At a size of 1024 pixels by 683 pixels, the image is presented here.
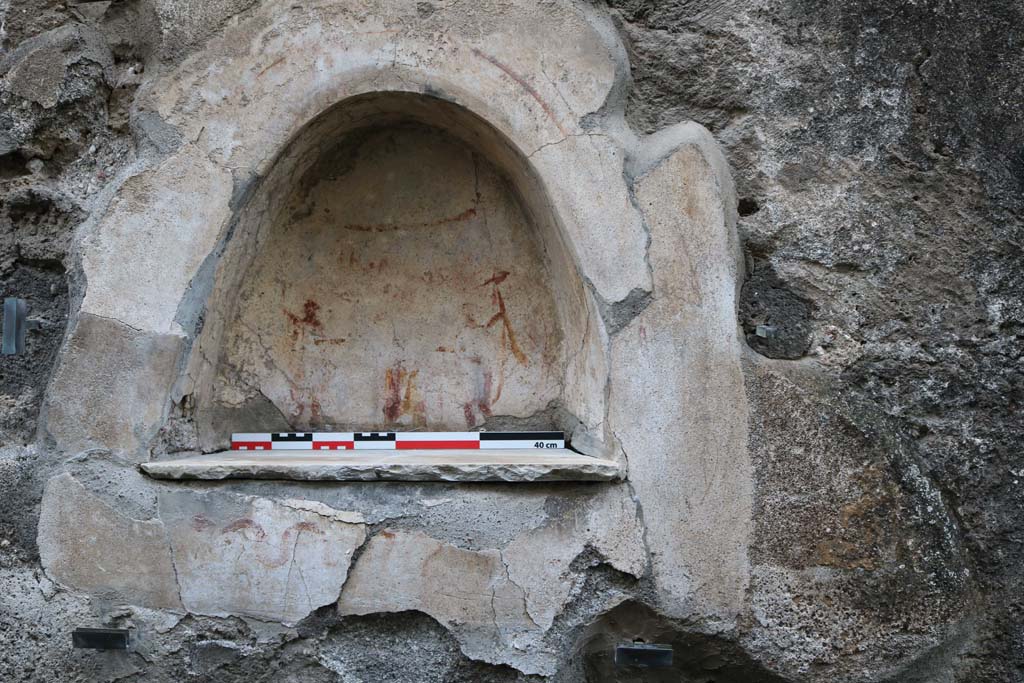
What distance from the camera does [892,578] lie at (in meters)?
2.17

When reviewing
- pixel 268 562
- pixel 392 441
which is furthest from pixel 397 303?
pixel 268 562

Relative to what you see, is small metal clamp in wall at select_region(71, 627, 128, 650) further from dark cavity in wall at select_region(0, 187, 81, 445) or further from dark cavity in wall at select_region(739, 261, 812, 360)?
dark cavity in wall at select_region(739, 261, 812, 360)

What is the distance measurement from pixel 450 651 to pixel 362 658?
0.71 feet

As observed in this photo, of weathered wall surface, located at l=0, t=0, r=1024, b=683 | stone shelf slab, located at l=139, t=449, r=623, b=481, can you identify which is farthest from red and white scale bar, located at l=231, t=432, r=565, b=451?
stone shelf slab, located at l=139, t=449, r=623, b=481

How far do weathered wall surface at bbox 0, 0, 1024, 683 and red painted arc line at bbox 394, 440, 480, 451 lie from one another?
16.2 inches

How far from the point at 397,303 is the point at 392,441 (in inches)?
16.1

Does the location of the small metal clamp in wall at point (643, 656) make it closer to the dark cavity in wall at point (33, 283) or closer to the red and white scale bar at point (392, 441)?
the red and white scale bar at point (392, 441)

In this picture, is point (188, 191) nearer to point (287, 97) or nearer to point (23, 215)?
point (287, 97)

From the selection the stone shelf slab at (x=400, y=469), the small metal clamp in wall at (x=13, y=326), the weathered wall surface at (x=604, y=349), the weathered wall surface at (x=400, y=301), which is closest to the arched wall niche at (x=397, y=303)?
the weathered wall surface at (x=400, y=301)

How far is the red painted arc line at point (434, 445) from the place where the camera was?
8.86ft

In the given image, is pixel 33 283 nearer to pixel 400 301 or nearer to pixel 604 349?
pixel 400 301

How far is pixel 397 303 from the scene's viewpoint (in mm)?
2758

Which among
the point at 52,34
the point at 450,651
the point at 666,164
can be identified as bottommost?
the point at 450,651

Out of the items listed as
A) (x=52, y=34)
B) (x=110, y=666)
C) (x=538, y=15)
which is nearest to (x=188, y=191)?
(x=52, y=34)
